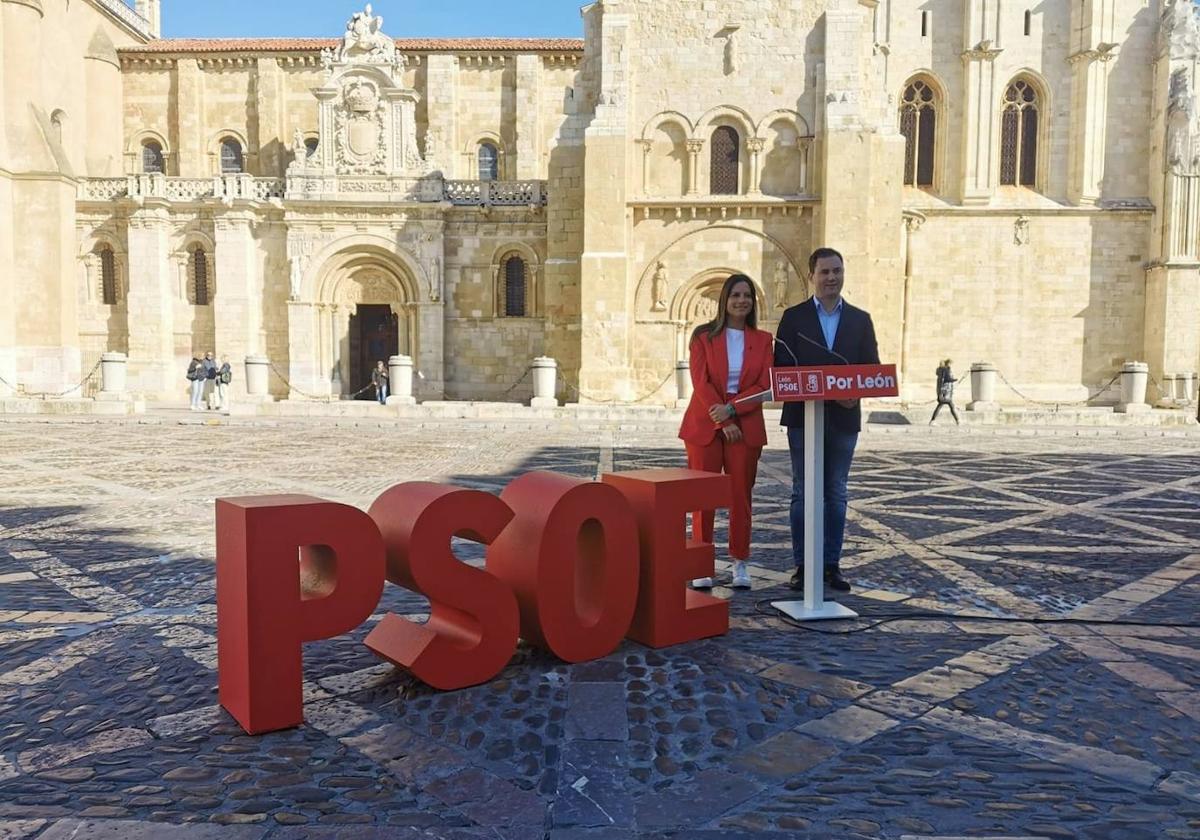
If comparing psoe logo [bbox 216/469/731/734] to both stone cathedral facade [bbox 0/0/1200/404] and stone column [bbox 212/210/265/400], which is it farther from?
stone column [bbox 212/210/265/400]

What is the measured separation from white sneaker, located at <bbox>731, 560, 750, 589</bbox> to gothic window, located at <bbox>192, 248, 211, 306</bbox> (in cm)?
2382

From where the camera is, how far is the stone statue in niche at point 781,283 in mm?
21750

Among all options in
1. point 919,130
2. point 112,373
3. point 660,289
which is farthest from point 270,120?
point 919,130

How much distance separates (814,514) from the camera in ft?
14.4

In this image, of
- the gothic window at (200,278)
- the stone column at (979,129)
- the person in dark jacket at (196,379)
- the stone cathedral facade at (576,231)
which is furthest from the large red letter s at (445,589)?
the stone column at (979,129)

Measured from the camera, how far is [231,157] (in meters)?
28.8

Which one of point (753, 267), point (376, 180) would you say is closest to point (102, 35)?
point (376, 180)

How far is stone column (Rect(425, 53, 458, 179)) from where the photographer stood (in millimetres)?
27172

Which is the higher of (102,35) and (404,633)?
(102,35)

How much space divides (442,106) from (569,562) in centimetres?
2667

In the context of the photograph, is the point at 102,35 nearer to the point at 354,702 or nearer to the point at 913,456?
the point at 913,456

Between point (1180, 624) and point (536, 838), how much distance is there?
3.77 meters

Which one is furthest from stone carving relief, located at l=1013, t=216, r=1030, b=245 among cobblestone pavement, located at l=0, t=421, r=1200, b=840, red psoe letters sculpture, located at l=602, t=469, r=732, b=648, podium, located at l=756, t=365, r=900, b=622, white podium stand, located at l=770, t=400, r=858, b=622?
red psoe letters sculpture, located at l=602, t=469, r=732, b=648

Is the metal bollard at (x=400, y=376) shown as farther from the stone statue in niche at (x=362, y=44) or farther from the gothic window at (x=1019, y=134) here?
the gothic window at (x=1019, y=134)
